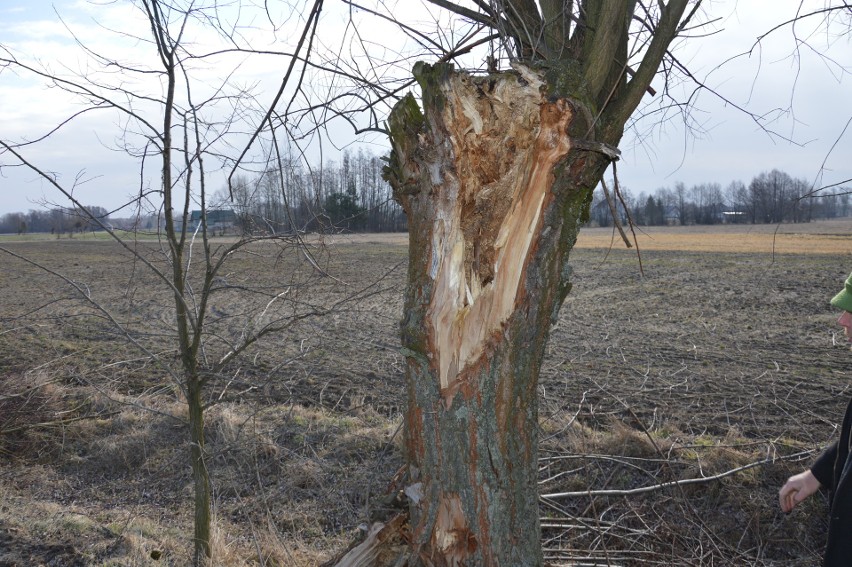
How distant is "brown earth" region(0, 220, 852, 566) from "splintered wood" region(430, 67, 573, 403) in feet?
1.98

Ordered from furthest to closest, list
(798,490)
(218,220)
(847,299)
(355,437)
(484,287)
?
1. (355,437)
2. (218,220)
3. (798,490)
4. (847,299)
5. (484,287)

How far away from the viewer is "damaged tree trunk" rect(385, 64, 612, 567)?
2.21 metres

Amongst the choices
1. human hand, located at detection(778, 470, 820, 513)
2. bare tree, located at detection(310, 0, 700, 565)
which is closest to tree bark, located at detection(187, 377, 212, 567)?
bare tree, located at detection(310, 0, 700, 565)

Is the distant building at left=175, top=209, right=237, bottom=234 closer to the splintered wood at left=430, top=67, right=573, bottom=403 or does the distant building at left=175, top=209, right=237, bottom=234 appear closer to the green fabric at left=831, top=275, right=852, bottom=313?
the splintered wood at left=430, top=67, right=573, bottom=403

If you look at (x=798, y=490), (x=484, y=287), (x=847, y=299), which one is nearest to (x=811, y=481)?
(x=798, y=490)

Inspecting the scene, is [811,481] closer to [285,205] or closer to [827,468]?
[827,468]

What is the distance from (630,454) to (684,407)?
1567mm

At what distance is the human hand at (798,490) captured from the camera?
2.57 m

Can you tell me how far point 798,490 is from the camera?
2.61m

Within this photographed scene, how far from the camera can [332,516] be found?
17.9ft

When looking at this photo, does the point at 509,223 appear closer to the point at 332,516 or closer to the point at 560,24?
the point at 560,24

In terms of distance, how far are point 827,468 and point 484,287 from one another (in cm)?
163

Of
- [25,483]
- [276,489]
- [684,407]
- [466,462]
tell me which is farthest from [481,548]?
[25,483]

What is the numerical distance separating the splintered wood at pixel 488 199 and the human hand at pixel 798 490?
1.48 meters
